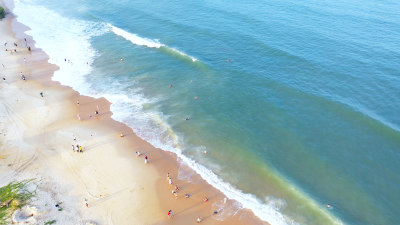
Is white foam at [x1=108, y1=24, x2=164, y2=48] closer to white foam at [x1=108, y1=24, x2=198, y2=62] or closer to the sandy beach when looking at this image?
white foam at [x1=108, y1=24, x2=198, y2=62]

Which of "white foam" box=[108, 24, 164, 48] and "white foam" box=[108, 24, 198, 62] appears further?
"white foam" box=[108, 24, 164, 48]

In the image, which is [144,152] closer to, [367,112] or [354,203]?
[354,203]

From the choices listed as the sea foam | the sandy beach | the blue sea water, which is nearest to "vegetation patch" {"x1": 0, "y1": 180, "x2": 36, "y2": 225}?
the sandy beach

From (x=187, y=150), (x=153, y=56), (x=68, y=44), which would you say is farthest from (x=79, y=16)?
(x=187, y=150)

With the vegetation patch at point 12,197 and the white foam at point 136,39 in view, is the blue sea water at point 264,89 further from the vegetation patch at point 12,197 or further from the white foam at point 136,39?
the vegetation patch at point 12,197

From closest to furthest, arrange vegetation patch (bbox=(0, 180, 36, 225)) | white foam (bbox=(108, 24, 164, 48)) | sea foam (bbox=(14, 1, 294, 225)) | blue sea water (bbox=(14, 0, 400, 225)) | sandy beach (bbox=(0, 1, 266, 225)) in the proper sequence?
vegetation patch (bbox=(0, 180, 36, 225))
sandy beach (bbox=(0, 1, 266, 225))
sea foam (bbox=(14, 1, 294, 225))
blue sea water (bbox=(14, 0, 400, 225))
white foam (bbox=(108, 24, 164, 48))
